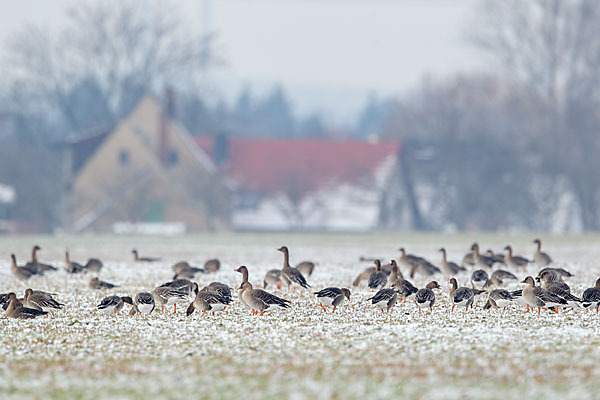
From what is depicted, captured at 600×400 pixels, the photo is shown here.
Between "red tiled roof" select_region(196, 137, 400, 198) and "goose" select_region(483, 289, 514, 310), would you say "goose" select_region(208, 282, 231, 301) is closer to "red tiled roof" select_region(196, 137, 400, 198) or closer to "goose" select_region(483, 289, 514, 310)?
"goose" select_region(483, 289, 514, 310)

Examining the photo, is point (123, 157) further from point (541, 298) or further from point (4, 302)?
point (541, 298)

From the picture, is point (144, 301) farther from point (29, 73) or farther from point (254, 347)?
point (29, 73)

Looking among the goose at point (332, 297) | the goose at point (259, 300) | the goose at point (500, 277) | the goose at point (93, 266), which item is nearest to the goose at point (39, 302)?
the goose at point (259, 300)

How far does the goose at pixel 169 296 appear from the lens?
59.3ft

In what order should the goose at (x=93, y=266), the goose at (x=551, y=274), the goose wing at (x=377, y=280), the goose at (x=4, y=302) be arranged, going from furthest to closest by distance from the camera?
the goose at (x=93, y=266) → the goose wing at (x=377, y=280) → the goose at (x=551, y=274) → the goose at (x=4, y=302)

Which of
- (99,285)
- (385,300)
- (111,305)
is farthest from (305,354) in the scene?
(99,285)

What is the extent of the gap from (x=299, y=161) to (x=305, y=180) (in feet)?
13.5

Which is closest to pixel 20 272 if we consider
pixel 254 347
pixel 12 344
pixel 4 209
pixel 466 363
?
pixel 12 344

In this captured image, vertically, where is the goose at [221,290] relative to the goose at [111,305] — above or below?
above

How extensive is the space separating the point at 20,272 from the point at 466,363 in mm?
15115

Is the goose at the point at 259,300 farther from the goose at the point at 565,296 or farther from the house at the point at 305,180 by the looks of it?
the house at the point at 305,180

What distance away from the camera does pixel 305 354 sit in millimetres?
13188

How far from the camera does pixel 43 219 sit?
84188 millimetres

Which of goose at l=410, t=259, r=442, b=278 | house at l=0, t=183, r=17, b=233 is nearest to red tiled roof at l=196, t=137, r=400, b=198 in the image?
house at l=0, t=183, r=17, b=233
